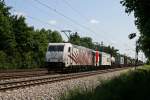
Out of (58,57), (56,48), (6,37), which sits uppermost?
(6,37)

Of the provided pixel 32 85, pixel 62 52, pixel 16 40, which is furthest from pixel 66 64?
pixel 16 40

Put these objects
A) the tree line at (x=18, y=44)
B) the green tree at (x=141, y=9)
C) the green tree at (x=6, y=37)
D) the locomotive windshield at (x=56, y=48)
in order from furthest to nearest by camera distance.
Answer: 1. the green tree at (x=6, y=37)
2. the tree line at (x=18, y=44)
3. the locomotive windshield at (x=56, y=48)
4. the green tree at (x=141, y=9)

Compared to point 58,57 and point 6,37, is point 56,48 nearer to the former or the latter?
point 58,57

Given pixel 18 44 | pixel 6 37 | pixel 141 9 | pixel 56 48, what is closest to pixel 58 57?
pixel 56 48

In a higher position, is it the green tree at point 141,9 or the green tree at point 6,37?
the green tree at point 6,37

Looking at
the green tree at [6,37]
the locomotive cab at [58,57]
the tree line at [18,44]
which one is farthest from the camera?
the green tree at [6,37]

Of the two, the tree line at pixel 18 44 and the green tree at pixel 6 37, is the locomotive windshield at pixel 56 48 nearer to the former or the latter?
the tree line at pixel 18 44

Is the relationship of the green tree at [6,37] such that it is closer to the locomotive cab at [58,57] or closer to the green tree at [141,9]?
the locomotive cab at [58,57]

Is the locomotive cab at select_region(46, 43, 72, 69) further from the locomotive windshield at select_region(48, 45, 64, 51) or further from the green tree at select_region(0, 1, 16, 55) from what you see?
the green tree at select_region(0, 1, 16, 55)

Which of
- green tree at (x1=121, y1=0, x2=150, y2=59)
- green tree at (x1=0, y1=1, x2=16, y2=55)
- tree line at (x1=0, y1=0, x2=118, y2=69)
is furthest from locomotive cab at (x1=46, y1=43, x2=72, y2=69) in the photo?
green tree at (x1=0, y1=1, x2=16, y2=55)

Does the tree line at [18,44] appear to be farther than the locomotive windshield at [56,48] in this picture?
Yes

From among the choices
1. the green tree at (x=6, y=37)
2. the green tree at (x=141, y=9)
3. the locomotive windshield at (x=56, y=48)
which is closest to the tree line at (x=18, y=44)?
the green tree at (x=6, y=37)

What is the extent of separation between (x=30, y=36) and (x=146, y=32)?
4566cm

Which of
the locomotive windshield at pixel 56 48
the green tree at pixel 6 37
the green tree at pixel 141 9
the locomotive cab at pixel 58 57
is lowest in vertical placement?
the locomotive cab at pixel 58 57
